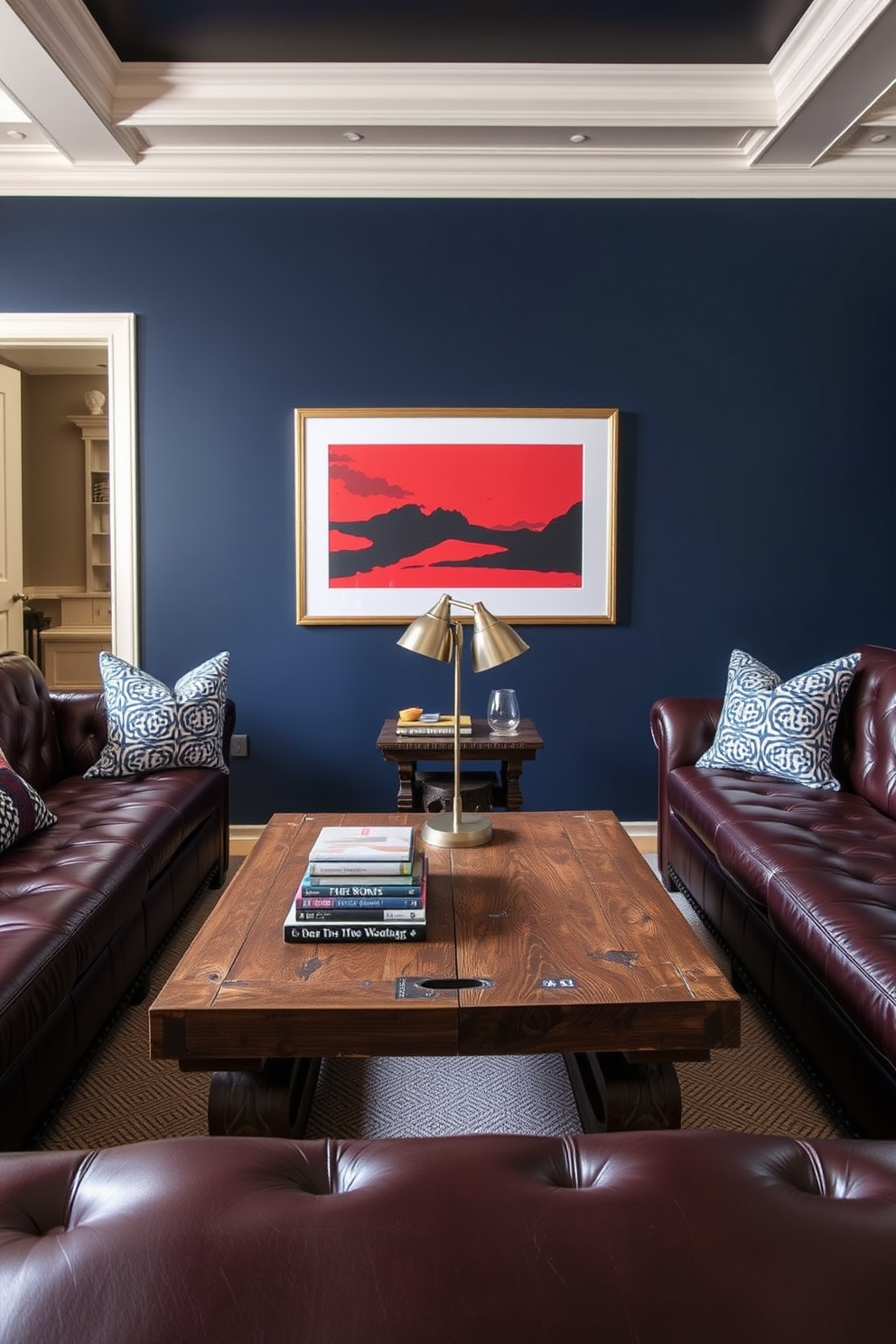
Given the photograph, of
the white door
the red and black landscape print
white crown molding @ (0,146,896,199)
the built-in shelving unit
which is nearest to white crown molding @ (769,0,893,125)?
white crown molding @ (0,146,896,199)

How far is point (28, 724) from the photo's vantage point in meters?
3.26

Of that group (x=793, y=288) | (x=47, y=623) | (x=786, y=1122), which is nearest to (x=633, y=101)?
(x=793, y=288)

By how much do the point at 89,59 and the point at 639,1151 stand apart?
3694mm

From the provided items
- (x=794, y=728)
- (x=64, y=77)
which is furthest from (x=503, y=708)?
(x=64, y=77)

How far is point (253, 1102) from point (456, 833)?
2.86 ft

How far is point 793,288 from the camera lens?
4.09m

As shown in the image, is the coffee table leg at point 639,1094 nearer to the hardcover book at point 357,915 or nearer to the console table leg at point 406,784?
the hardcover book at point 357,915

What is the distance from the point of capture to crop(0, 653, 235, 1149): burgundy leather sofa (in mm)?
1809

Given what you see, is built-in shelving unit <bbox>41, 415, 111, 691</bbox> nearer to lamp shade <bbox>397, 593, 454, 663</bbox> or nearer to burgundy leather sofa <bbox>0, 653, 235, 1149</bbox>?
burgundy leather sofa <bbox>0, 653, 235, 1149</bbox>

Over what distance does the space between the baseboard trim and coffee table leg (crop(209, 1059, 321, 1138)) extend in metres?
2.39

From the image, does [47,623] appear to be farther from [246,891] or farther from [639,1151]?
[639,1151]

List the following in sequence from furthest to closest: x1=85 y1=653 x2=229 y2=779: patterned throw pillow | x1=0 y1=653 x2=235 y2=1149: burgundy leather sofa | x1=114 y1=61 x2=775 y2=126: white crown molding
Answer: x1=114 y1=61 x2=775 y2=126: white crown molding, x1=85 y1=653 x2=229 y2=779: patterned throw pillow, x1=0 y1=653 x2=235 y2=1149: burgundy leather sofa

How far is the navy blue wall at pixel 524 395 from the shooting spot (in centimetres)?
403

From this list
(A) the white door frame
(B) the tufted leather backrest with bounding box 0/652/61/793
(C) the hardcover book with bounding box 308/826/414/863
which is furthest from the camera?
(A) the white door frame
